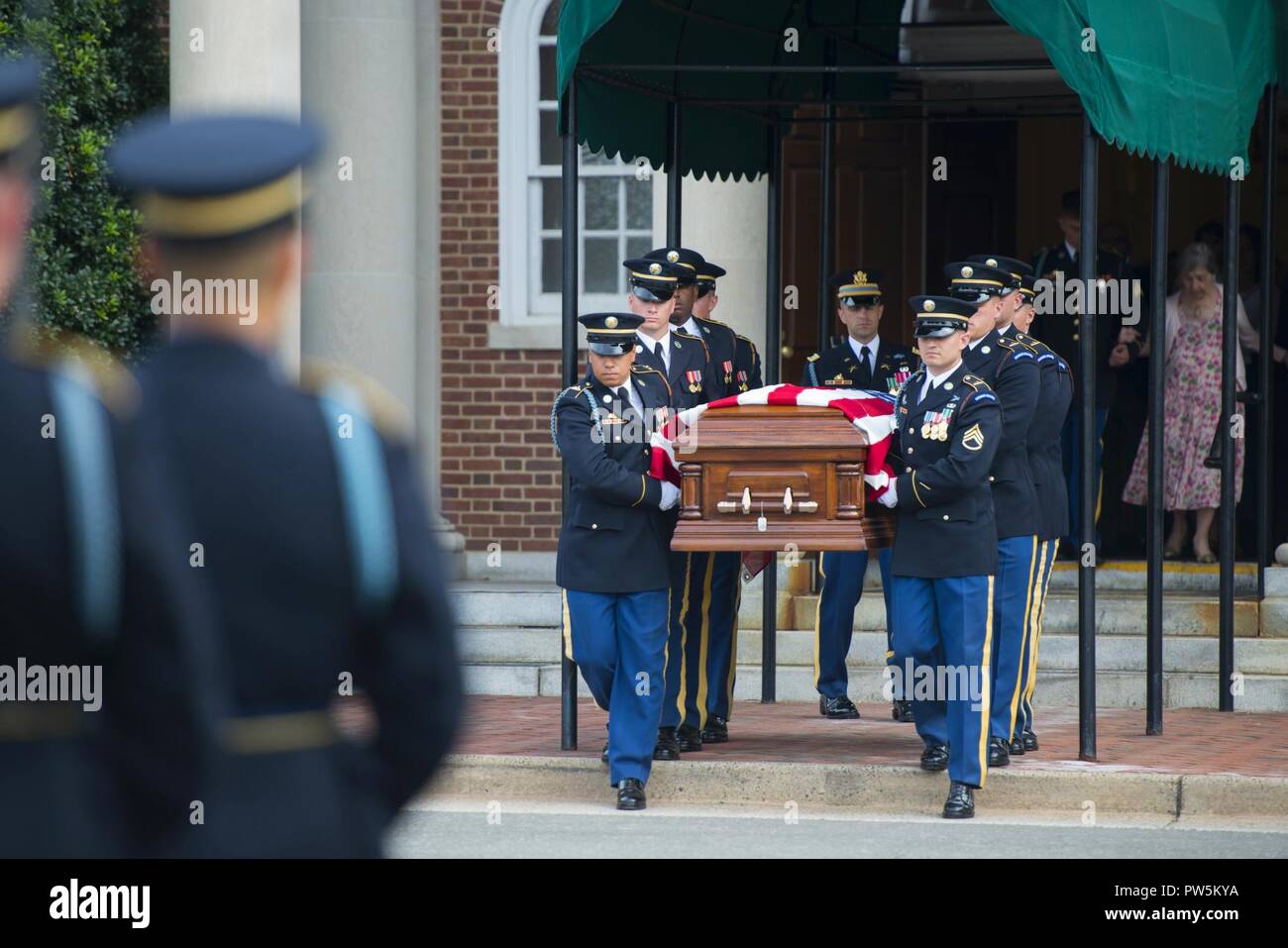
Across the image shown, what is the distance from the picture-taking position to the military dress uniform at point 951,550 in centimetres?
866

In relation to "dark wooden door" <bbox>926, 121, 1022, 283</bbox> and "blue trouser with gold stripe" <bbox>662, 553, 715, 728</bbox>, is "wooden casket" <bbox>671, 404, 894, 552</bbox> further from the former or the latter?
"dark wooden door" <bbox>926, 121, 1022, 283</bbox>

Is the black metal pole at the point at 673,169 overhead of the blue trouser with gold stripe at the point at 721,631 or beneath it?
overhead

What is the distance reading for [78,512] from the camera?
2.67 meters

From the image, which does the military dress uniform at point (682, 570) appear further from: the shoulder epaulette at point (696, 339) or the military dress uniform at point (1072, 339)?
the military dress uniform at point (1072, 339)

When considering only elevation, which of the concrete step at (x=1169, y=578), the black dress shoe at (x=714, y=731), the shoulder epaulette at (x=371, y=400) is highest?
the shoulder epaulette at (x=371, y=400)

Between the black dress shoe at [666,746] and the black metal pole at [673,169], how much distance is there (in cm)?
259

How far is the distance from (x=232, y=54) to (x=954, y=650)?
5689mm

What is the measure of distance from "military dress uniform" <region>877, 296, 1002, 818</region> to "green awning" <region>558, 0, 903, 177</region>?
218 centimetres

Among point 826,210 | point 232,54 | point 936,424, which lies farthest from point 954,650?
point 232,54

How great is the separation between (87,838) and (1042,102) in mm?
13231

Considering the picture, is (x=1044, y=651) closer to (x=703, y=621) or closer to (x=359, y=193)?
(x=703, y=621)

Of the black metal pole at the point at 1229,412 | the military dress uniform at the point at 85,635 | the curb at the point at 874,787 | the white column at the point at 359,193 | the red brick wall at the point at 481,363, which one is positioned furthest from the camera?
the red brick wall at the point at 481,363

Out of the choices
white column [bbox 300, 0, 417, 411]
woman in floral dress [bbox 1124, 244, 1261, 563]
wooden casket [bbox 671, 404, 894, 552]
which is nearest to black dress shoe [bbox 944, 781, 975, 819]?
wooden casket [bbox 671, 404, 894, 552]

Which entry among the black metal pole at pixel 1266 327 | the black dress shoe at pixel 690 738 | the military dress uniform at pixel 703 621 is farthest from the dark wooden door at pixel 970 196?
the black dress shoe at pixel 690 738
